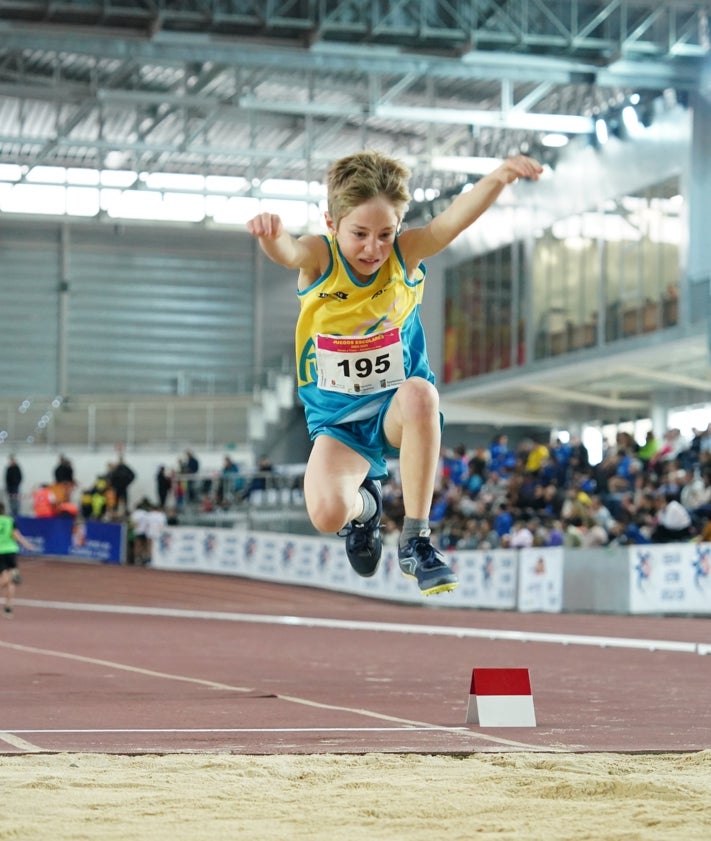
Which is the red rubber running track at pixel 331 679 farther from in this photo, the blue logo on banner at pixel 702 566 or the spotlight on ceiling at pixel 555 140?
the spotlight on ceiling at pixel 555 140

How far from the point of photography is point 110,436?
1590 inches

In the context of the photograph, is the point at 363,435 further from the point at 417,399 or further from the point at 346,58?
the point at 346,58

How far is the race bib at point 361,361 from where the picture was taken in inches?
269

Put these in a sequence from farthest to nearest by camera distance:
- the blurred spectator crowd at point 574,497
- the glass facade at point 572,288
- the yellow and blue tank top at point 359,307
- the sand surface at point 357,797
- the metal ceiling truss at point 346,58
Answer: the glass facade at point 572,288
the metal ceiling truss at point 346,58
the blurred spectator crowd at point 574,497
the yellow and blue tank top at point 359,307
the sand surface at point 357,797

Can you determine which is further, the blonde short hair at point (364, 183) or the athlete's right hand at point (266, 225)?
the blonde short hair at point (364, 183)

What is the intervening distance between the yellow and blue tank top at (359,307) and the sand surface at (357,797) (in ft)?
5.61

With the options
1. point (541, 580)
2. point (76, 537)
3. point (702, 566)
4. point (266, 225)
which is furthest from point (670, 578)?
point (76, 537)

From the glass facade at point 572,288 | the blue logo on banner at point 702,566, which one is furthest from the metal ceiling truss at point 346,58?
the blue logo on banner at point 702,566

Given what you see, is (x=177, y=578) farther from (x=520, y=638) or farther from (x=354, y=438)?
(x=354, y=438)

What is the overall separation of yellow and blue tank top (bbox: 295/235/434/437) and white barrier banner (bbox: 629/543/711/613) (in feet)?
47.2

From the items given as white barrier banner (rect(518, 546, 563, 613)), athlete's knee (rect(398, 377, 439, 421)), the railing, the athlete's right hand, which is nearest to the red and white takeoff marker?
athlete's knee (rect(398, 377, 439, 421))

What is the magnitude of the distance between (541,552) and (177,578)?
10.7 metres

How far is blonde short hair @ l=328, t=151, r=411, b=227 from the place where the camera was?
21.2 ft

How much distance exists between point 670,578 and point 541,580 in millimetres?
2989
